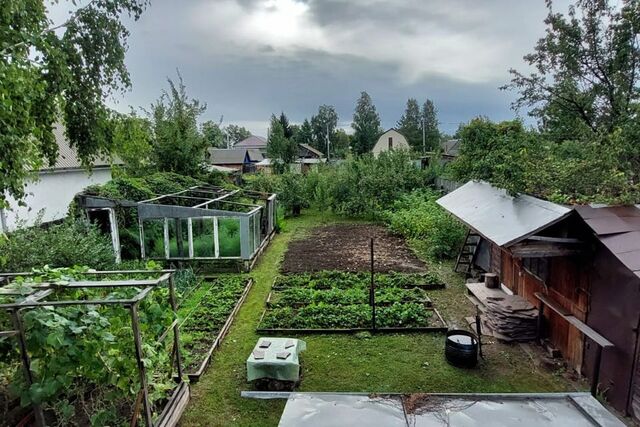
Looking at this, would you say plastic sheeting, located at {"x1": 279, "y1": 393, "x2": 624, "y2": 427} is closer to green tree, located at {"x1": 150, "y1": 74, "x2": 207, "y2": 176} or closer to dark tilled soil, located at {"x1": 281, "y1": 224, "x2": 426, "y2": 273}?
dark tilled soil, located at {"x1": 281, "y1": 224, "x2": 426, "y2": 273}

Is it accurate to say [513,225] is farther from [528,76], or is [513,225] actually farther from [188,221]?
[528,76]

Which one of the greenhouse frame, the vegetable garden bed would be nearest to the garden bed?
the vegetable garden bed

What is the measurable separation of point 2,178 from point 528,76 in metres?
15.4

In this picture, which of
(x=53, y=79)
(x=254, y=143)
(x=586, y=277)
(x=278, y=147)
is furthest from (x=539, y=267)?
(x=254, y=143)

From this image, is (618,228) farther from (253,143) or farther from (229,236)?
(253,143)

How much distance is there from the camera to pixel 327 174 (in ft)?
61.9

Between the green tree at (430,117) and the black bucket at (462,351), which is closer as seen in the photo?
the black bucket at (462,351)

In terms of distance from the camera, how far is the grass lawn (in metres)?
4.63

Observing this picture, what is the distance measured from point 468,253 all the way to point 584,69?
8.17 m

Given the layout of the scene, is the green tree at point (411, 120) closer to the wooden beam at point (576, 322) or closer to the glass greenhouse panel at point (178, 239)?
the glass greenhouse panel at point (178, 239)

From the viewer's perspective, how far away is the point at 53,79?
17.5 feet

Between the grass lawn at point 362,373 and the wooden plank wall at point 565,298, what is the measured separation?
1.63ft

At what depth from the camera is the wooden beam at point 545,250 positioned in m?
4.75

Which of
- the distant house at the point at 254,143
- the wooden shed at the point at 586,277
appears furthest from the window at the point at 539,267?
the distant house at the point at 254,143
